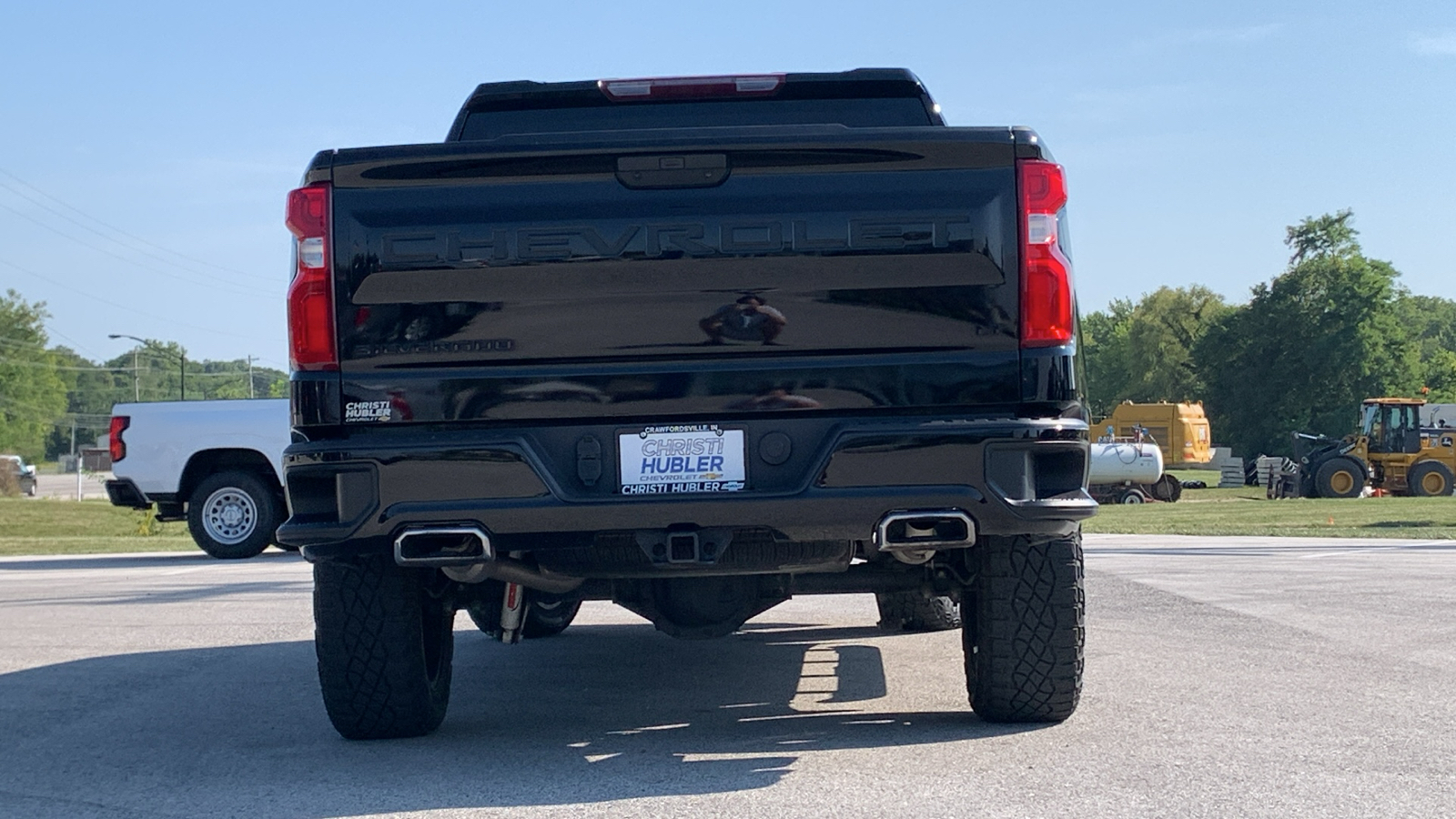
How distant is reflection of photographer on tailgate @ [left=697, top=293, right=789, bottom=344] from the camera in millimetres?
4340

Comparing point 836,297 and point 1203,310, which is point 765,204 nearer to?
point 836,297

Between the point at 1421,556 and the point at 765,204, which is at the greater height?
the point at 765,204

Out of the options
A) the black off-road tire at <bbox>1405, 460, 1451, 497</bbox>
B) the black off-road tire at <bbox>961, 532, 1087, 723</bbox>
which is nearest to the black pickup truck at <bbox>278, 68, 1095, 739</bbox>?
the black off-road tire at <bbox>961, 532, 1087, 723</bbox>

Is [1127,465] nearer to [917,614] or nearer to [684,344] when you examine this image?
[917,614]

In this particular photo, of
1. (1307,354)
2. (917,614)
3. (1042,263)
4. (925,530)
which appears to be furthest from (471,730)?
(1307,354)

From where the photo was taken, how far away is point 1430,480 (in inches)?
1513

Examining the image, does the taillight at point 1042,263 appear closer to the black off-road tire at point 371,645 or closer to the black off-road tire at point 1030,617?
the black off-road tire at point 1030,617

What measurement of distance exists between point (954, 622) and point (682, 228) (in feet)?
14.5

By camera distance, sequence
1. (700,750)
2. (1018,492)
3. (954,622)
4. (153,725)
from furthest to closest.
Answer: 1. (954,622)
2. (153,725)
3. (700,750)
4. (1018,492)

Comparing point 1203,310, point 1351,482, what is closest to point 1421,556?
point 1351,482

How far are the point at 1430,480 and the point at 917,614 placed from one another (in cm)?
3441

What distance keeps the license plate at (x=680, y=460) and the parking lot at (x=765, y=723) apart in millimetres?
818

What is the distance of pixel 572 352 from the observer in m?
4.37

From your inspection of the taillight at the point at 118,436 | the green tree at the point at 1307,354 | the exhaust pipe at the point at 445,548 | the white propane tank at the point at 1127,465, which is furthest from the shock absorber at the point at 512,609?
the green tree at the point at 1307,354
